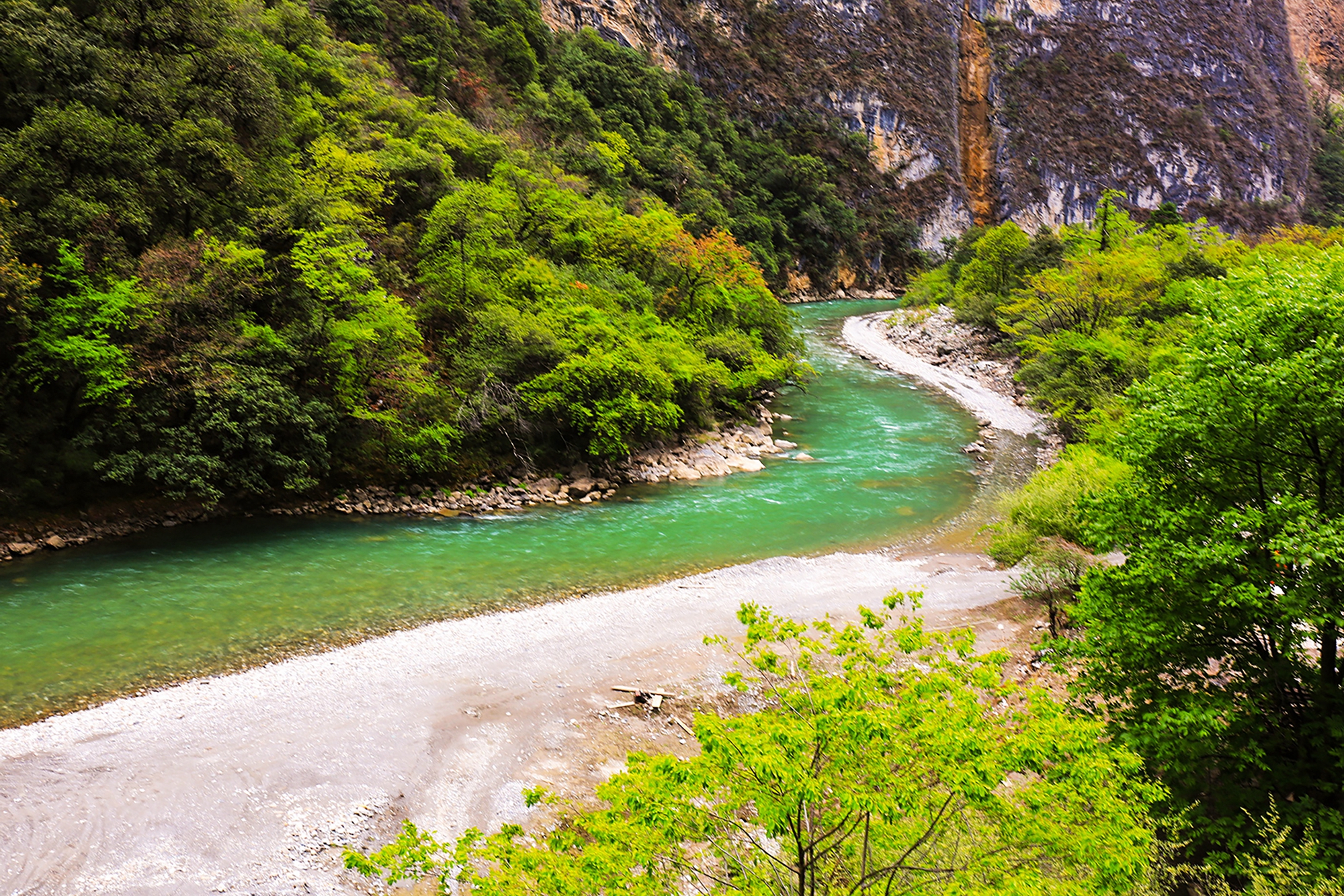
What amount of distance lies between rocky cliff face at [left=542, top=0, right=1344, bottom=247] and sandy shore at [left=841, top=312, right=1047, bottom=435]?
41700mm

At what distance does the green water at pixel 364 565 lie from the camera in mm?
11562

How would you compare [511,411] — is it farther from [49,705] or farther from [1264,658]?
[1264,658]

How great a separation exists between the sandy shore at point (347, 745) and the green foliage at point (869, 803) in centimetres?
383

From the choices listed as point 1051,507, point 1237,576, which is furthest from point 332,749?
point 1051,507

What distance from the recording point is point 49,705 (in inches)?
395

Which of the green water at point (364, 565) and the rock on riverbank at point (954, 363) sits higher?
the rock on riverbank at point (954, 363)

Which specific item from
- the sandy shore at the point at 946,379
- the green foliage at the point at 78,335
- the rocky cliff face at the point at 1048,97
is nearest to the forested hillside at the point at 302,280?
the green foliage at the point at 78,335

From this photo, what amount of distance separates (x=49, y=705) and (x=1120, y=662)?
43.7 feet

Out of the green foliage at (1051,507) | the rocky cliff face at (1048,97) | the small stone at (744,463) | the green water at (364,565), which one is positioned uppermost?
the rocky cliff face at (1048,97)

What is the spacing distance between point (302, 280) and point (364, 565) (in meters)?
7.59

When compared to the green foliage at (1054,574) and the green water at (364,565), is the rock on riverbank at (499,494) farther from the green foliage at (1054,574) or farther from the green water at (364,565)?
the green foliage at (1054,574)

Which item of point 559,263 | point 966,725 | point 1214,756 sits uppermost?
point 559,263

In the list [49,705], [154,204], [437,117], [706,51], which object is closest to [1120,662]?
[49,705]

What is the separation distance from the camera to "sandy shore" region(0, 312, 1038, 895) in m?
7.69
